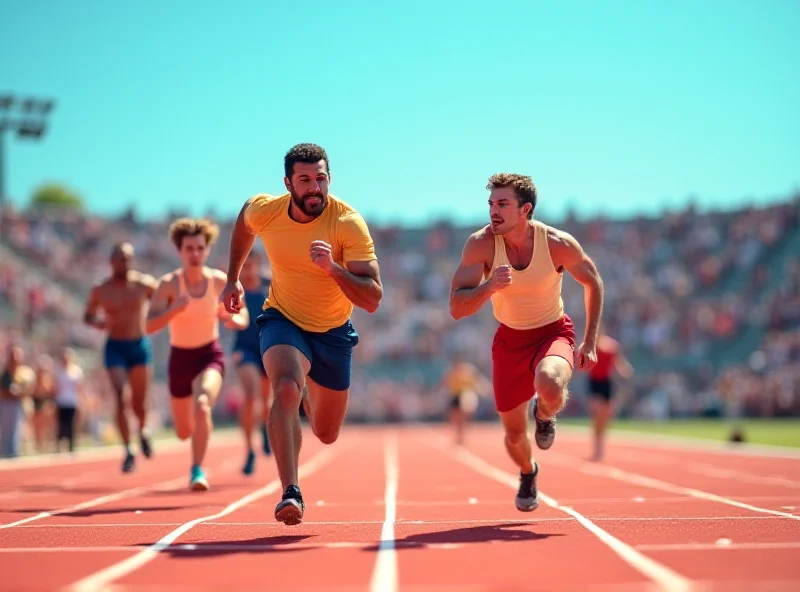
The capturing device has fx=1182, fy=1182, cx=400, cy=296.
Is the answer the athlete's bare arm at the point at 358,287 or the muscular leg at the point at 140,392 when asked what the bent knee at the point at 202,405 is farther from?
the athlete's bare arm at the point at 358,287

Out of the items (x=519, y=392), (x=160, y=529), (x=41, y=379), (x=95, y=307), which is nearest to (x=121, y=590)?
(x=160, y=529)

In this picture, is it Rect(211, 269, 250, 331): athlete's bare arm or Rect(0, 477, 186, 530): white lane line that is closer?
Rect(0, 477, 186, 530): white lane line

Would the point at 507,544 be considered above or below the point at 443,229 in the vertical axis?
below

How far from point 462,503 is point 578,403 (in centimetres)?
3129

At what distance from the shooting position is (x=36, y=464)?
18656 millimetres

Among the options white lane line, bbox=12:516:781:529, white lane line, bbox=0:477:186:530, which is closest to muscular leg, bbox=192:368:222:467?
white lane line, bbox=0:477:186:530

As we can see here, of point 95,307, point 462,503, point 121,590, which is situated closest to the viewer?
point 121,590

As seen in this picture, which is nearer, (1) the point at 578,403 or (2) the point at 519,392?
(2) the point at 519,392

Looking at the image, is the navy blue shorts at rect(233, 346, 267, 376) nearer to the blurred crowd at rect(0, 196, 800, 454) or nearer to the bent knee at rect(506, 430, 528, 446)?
the bent knee at rect(506, 430, 528, 446)

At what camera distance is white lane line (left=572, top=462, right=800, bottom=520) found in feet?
28.9

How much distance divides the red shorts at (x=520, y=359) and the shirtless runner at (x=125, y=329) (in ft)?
21.8

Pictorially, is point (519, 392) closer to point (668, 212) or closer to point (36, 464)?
point (36, 464)

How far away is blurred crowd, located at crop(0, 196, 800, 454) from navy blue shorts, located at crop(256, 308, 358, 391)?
27.9 m

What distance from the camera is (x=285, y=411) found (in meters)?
7.36
